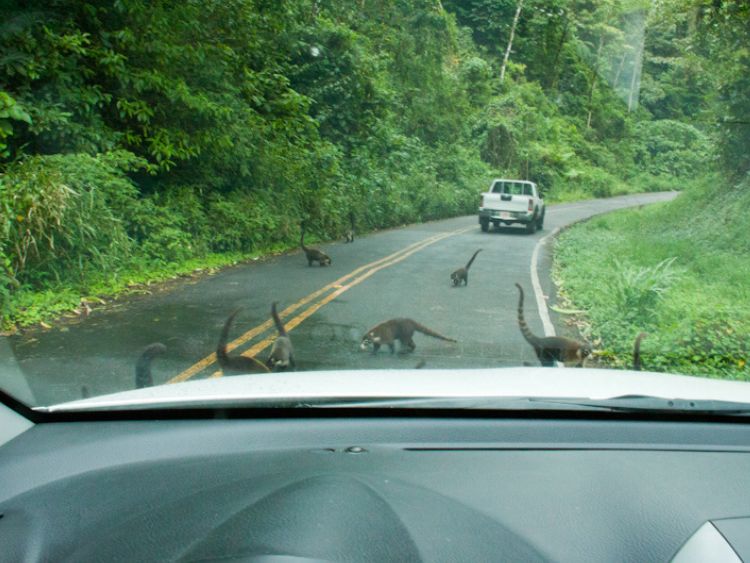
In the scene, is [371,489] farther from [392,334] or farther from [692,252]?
[692,252]

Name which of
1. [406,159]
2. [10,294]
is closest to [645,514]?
[10,294]

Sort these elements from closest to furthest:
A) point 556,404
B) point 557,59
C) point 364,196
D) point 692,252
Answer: point 556,404 < point 692,252 < point 557,59 < point 364,196

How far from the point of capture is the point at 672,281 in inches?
439

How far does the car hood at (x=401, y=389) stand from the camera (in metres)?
3.02

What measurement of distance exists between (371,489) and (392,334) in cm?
544

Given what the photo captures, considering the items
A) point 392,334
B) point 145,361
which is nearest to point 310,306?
point 392,334

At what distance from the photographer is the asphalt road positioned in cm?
737

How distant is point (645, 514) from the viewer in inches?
88.0

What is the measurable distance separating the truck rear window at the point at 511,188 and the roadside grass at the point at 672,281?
2764 mm

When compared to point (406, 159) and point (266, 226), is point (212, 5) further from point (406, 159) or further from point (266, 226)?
point (406, 159)

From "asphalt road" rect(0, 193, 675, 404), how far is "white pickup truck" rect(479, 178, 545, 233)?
257 inches

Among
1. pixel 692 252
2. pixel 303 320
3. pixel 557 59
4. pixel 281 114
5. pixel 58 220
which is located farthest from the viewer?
pixel 281 114

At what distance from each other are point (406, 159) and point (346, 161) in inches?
126

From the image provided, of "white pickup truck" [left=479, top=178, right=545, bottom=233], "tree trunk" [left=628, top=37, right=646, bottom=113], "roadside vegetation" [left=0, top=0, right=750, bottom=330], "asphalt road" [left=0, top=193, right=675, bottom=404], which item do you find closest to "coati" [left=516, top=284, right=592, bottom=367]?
"asphalt road" [left=0, top=193, right=675, bottom=404]
